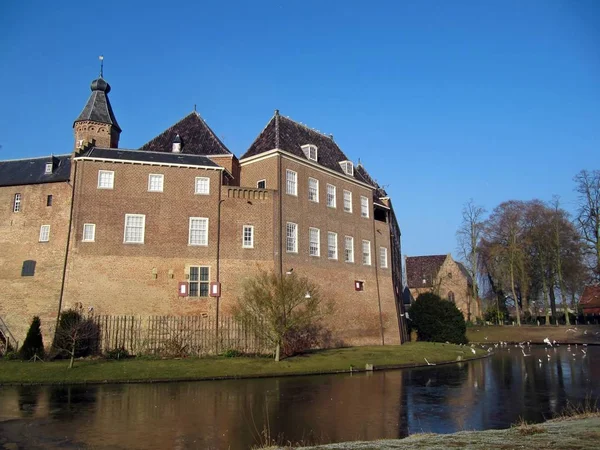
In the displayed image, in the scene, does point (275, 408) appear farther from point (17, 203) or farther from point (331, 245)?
point (17, 203)

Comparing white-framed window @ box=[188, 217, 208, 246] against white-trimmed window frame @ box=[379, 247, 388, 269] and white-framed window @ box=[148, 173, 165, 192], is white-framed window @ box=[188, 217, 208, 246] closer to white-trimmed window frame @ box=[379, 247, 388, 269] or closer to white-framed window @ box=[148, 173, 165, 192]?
white-framed window @ box=[148, 173, 165, 192]

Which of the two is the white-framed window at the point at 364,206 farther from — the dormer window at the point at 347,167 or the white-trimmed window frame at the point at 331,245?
the white-trimmed window frame at the point at 331,245

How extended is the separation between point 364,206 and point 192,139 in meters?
14.7

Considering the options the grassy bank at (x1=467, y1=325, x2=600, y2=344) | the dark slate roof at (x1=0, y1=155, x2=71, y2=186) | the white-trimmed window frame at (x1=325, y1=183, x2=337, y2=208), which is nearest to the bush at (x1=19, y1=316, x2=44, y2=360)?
the dark slate roof at (x1=0, y1=155, x2=71, y2=186)

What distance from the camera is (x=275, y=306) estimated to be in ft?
88.2

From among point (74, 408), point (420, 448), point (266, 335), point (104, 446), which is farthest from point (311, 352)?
point (420, 448)

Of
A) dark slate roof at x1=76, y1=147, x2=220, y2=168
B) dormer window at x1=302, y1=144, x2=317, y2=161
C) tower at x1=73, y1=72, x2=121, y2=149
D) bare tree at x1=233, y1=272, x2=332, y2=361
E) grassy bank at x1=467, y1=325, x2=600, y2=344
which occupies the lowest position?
grassy bank at x1=467, y1=325, x2=600, y2=344

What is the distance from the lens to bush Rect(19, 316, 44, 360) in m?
25.2

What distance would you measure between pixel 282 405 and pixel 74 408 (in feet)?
20.6

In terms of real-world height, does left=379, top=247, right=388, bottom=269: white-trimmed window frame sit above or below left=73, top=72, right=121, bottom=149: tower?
below

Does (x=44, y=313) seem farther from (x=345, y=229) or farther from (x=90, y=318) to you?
(x=345, y=229)

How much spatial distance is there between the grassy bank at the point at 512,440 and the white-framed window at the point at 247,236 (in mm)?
22627

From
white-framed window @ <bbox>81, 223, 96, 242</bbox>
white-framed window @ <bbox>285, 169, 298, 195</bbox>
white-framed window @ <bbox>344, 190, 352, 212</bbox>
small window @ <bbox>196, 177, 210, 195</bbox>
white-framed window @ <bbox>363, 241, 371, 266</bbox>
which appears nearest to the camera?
white-framed window @ <bbox>81, 223, 96, 242</bbox>

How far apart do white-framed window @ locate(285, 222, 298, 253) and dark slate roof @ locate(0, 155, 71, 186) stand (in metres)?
14.1
